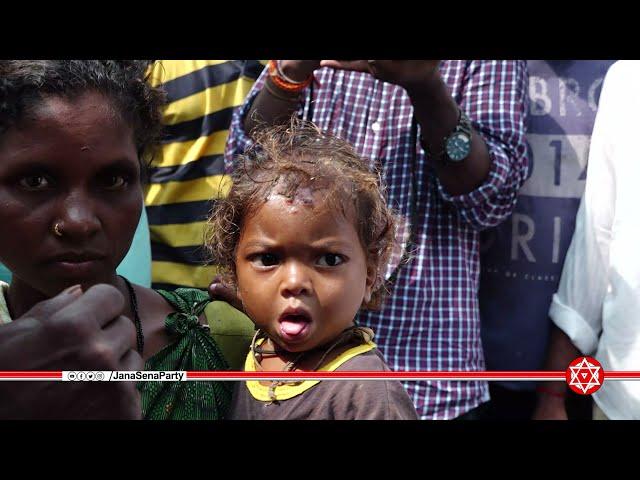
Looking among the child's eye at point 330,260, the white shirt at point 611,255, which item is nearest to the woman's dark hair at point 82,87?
the child's eye at point 330,260

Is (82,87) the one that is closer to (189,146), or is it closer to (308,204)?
(308,204)

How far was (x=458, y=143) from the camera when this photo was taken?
127 cm

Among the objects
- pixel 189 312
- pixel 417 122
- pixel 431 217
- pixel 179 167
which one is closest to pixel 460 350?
pixel 431 217

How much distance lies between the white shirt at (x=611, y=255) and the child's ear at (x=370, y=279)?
19.5 inches

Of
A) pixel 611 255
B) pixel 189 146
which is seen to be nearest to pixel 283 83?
pixel 189 146

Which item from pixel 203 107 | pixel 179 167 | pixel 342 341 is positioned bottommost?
pixel 342 341

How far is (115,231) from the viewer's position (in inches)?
35.5

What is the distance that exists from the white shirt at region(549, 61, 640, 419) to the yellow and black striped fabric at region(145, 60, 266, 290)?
0.70 meters

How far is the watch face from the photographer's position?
4.16ft

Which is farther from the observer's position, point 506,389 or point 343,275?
point 506,389

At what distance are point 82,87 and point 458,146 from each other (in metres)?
0.64

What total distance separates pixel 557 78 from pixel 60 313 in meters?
1.13

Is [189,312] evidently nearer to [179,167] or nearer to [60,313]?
[60,313]

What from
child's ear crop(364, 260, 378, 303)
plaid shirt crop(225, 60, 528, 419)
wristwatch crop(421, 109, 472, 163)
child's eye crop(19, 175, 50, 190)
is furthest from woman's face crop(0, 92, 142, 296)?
wristwatch crop(421, 109, 472, 163)
